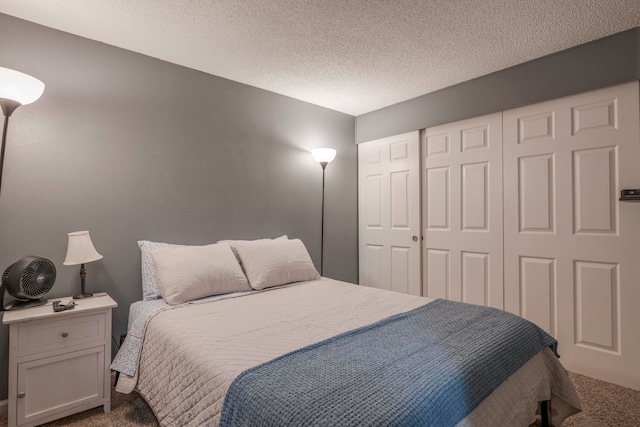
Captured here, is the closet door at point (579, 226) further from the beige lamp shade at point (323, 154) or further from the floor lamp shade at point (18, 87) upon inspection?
the floor lamp shade at point (18, 87)

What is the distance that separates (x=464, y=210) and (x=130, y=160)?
2.85 m

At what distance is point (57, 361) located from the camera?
5.75 ft

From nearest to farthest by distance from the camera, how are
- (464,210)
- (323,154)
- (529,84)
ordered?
(529,84) < (464,210) < (323,154)

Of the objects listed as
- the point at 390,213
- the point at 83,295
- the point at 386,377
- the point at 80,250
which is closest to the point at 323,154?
the point at 390,213

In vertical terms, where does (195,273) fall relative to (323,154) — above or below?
below

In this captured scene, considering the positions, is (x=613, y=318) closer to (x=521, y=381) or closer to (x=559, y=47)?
(x=521, y=381)

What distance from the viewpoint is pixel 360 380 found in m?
1.06

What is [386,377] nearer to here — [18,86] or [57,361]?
[57,361]

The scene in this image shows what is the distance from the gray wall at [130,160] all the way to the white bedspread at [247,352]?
0.85 meters

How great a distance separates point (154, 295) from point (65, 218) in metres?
0.76

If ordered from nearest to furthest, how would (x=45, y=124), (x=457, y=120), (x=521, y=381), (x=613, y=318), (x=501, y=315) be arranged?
(x=521, y=381) < (x=501, y=315) < (x=45, y=124) < (x=613, y=318) < (x=457, y=120)

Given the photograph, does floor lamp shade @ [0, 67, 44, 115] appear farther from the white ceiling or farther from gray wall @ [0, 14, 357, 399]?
the white ceiling

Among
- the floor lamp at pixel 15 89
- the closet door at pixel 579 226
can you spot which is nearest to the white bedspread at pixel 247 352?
the closet door at pixel 579 226

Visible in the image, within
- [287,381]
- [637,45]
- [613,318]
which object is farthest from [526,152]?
[287,381]
